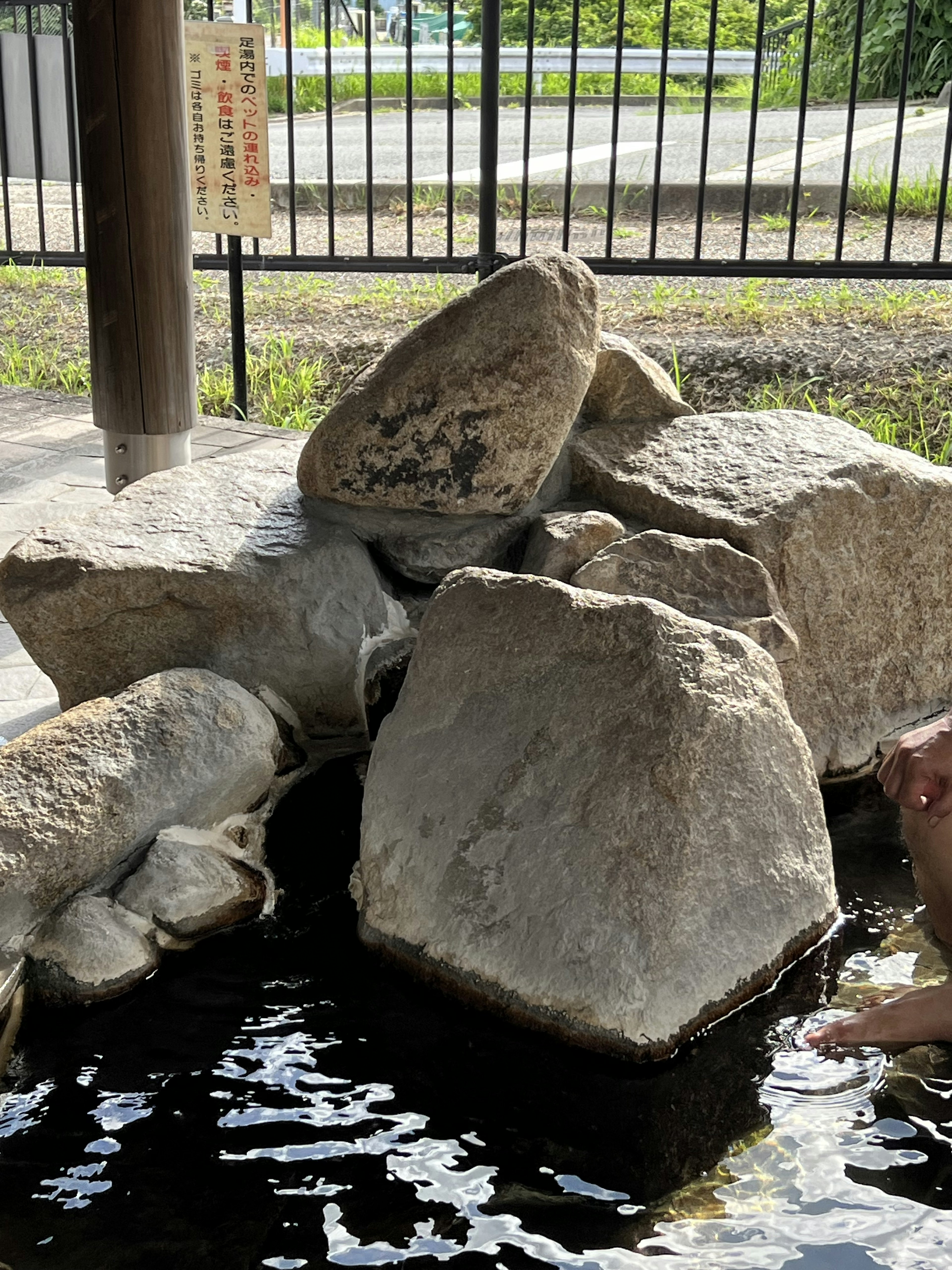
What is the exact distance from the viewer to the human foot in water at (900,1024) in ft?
7.00

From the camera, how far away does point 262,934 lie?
2.46 metres

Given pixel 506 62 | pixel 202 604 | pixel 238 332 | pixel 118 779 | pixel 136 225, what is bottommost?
pixel 118 779

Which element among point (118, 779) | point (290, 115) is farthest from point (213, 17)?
point (118, 779)

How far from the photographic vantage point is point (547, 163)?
32.6 feet

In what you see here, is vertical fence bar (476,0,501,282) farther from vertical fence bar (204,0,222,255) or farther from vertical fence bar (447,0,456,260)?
vertical fence bar (204,0,222,255)

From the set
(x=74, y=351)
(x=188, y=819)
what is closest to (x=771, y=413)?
(x=188, y=819)

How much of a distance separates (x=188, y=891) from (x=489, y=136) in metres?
4.02

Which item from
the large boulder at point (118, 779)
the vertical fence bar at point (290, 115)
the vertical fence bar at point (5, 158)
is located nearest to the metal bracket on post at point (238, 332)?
the vertical fence bar at point (290, 115)

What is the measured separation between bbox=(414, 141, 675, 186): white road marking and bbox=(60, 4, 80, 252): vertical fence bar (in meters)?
2.75

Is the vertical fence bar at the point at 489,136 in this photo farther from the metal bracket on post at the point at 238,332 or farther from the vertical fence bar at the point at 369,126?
the metal bracket on post at the point at 238,332

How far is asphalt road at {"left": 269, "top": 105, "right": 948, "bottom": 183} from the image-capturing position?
30.0 feet

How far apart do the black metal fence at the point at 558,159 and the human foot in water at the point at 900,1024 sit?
3.90m

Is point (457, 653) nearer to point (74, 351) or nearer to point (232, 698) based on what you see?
point (232, 698)

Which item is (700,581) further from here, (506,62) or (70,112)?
(506,62)
